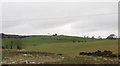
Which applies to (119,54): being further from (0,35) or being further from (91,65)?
(0,35)

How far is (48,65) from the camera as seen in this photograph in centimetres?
2328

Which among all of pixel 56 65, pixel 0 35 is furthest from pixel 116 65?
pixel 0 35

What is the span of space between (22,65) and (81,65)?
14.8 ft

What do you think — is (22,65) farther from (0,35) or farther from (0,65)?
(0,35)

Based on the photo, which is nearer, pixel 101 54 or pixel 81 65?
pixel 81 65

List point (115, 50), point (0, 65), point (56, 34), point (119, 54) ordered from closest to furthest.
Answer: point (0, 65) → point (119, 54) → point (115, 50) → point (56, 34)

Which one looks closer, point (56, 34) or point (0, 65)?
point (0, 65)

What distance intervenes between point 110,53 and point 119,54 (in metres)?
1.36

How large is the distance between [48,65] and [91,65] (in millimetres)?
3305

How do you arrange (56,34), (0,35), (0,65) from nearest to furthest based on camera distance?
(0,65) → (0,35) → (56,34)

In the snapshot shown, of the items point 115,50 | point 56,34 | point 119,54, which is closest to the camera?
point 119,54

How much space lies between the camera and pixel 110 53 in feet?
124

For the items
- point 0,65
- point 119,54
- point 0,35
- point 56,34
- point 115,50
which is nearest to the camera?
point 0,65

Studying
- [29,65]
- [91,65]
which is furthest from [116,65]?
[29,65]
